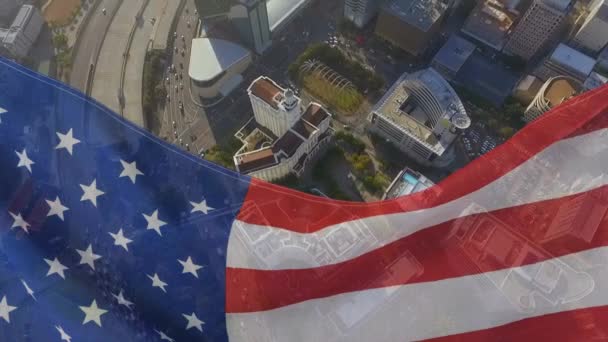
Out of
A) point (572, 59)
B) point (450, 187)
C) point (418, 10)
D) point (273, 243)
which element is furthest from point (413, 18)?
point (273, 243)

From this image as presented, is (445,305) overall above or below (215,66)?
above

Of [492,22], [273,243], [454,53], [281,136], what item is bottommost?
[281,136]

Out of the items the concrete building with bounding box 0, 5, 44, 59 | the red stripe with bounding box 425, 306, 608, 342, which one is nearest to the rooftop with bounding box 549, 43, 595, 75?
the red stripe with bounding box 425, 306, 608, 342

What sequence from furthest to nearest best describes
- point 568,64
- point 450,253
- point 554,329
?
Answer: point 568,64, point 450,253, point 554,329

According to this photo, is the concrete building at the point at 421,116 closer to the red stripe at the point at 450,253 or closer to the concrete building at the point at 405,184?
the concrete building at the point at 405,184

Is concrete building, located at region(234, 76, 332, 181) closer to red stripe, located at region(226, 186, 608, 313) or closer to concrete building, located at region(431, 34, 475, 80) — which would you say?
concrete building, located at region(431, 34, 475, 80)

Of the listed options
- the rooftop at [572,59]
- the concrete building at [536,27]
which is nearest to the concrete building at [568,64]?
the rooftop at [572,59]

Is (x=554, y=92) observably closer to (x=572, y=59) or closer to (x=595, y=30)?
(x=572, y=59)
